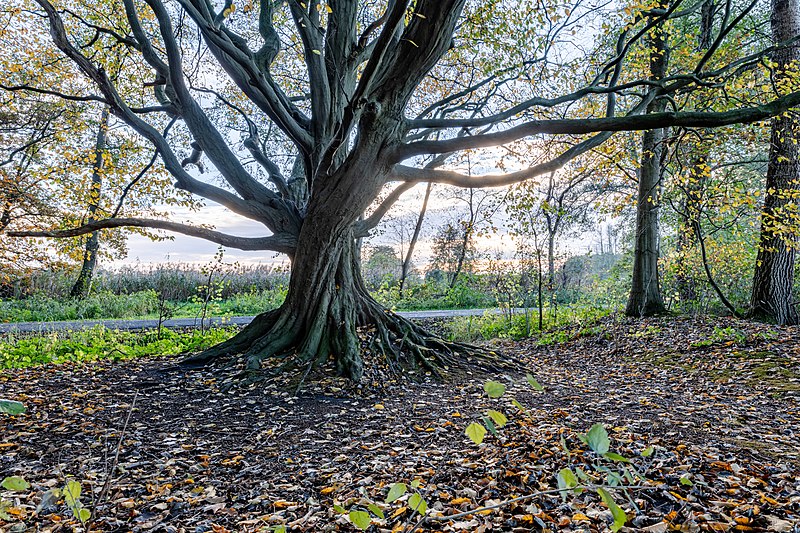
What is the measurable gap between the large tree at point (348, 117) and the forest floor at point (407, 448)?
3.36 feet

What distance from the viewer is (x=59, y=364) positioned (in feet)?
19.8

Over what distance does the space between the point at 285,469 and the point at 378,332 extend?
301 cm

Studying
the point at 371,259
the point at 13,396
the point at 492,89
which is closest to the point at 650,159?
the point at 492,89

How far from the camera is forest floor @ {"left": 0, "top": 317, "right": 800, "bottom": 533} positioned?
2.24 meters

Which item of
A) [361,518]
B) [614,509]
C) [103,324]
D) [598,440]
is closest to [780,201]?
[598,440]

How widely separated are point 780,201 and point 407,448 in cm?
722

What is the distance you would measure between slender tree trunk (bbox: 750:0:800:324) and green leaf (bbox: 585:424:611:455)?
25.4ft

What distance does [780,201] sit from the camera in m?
6.81

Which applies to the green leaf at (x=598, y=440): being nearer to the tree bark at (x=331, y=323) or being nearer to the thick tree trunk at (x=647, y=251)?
the tree bark at (x=331, y=323)

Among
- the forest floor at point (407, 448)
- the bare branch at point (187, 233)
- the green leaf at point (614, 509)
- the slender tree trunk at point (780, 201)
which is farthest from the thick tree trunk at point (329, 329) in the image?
the slender tree trunk at point (780, 201)

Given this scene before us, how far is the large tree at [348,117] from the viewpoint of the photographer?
14.4ft

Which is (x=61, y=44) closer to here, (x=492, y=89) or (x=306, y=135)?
(x=306, y=135)

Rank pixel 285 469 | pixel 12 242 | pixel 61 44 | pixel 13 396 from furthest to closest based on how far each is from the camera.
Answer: pixel 12 242 → pixel 61 44 → pixel 13 396 → pixel 285 469

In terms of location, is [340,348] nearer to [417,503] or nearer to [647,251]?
[417,503]
